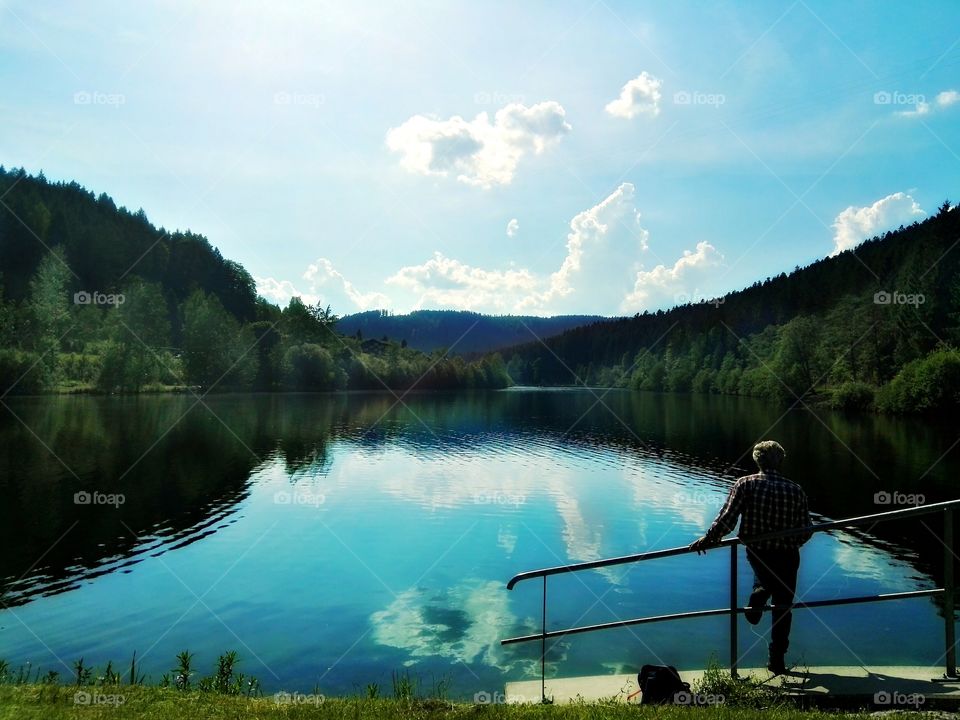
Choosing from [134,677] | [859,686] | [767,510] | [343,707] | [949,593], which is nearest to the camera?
[949,593]

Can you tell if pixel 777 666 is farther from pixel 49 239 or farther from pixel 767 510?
pixel 49 239

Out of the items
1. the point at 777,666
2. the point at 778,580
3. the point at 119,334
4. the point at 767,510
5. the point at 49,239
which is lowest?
the point at 777,666

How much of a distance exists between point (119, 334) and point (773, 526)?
5049 inches

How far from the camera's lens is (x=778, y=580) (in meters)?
8.50

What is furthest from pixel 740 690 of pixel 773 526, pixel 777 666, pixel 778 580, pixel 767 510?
pixel 767 510

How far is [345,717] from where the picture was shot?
25.7ft

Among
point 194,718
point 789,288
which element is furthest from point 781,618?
point 789,288

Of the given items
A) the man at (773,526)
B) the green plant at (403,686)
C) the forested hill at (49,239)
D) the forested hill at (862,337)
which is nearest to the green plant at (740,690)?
the man at (773,526)

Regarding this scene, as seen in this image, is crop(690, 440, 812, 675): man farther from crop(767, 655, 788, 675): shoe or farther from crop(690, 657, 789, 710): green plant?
crop(690, 657, 789, 710): green plant

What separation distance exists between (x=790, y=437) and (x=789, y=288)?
131962 mm

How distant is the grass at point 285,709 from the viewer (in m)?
6.98

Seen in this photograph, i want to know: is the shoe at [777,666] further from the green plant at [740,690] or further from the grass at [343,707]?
the grass at [343,707]

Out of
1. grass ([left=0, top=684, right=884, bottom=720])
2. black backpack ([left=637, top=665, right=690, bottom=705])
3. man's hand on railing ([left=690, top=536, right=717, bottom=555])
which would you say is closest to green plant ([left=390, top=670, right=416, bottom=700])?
grass ([left=0, top=684, right=884, bottom=720])

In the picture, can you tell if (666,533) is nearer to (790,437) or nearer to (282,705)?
(282,705)
